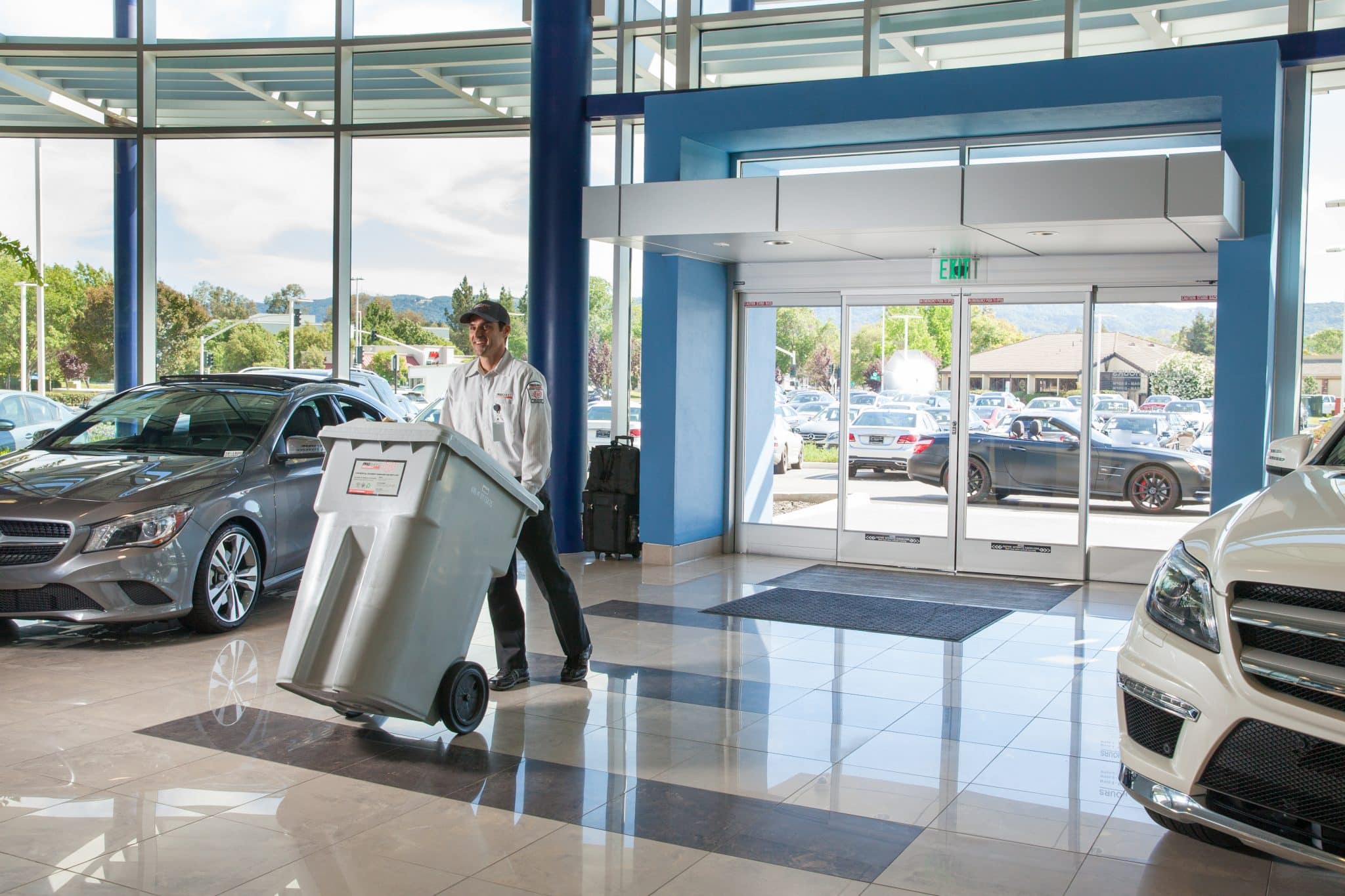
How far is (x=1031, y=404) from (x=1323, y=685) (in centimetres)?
689

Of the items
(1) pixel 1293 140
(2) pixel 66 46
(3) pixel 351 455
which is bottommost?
(3) pixel 351 455

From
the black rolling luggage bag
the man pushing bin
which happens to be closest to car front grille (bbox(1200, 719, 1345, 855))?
the man pushing bin

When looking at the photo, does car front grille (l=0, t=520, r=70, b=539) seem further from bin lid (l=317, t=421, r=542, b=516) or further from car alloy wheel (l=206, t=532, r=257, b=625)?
bin lid (l=317, t=421, r=542, b=516)

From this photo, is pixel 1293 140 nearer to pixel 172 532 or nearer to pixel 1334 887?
pixel 1334 887

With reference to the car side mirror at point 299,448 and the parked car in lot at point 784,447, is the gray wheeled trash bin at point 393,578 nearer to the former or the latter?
the car side mirror at point 299,448

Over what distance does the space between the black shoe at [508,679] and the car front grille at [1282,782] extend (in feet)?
11.3

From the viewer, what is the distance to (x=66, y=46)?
12.0 metres

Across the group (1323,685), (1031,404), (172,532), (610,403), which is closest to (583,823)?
(1323,685)

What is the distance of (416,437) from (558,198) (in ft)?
20.1

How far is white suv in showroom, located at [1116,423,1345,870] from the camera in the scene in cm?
298

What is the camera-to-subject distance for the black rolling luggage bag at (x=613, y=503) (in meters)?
10.3

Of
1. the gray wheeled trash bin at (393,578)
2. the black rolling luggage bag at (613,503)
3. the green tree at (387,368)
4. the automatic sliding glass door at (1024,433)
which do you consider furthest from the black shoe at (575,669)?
the green tree at (387,368)

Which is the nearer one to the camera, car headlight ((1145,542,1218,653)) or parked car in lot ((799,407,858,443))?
car headlight ((1145,542,1218,653))

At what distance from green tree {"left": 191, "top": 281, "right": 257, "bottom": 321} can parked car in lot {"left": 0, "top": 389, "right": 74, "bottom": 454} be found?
5.52 ft
